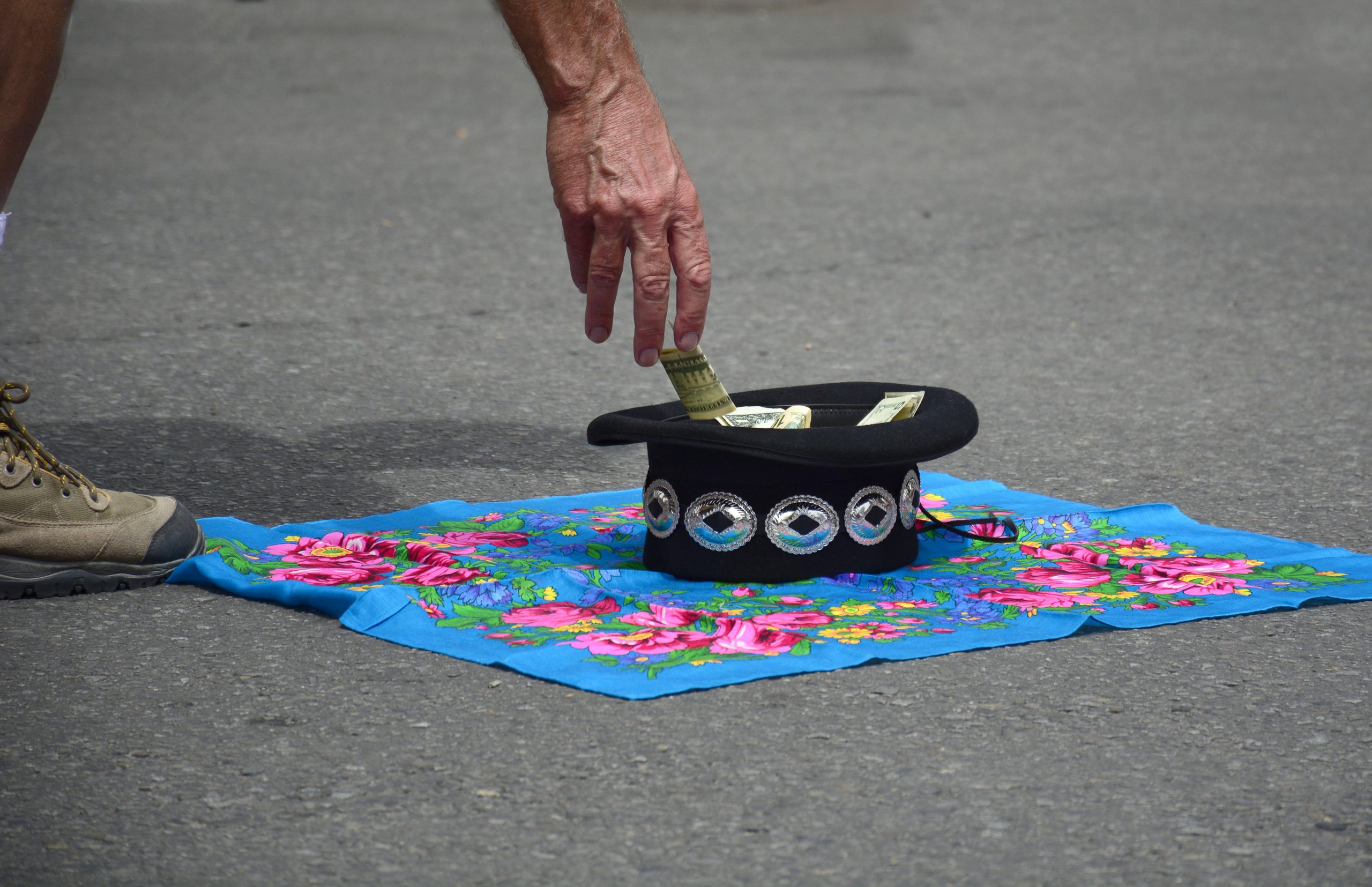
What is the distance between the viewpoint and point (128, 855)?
4.97 feet

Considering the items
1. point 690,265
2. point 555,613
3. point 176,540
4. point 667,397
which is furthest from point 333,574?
point 667,397

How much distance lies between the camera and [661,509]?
2.33 meters

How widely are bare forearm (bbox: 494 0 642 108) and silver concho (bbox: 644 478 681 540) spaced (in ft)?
1.86

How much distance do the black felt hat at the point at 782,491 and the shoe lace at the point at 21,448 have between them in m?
0.78

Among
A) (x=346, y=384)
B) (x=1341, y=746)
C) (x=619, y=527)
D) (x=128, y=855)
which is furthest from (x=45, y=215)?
(x=1341, y=746)

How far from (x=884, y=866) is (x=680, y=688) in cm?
45

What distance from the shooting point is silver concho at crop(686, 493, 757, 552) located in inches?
89.0

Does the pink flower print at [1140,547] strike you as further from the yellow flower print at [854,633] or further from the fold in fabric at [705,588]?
the yellow flower print at [854,633]

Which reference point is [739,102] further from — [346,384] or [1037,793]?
[1037,793]

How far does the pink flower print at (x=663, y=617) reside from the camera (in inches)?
83.7

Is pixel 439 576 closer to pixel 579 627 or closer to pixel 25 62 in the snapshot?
pixel 579 627

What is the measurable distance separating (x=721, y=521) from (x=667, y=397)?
138 cm

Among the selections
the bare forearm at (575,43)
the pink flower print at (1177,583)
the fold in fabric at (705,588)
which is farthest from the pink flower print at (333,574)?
the pink flower print at (1177,583)


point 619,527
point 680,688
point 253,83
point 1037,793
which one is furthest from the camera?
point 253,83
